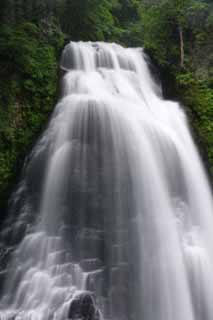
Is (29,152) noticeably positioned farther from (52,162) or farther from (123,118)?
(123,118)

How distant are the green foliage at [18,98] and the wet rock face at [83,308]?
3.43 meters

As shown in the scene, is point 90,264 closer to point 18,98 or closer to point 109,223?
point 109,223

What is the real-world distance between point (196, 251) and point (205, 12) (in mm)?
11919

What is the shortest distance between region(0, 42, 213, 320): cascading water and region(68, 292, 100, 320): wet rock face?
17 millimetres

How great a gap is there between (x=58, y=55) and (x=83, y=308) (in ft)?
33.4

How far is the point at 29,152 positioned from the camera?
8883 millimetres

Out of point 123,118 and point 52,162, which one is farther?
point 123,118

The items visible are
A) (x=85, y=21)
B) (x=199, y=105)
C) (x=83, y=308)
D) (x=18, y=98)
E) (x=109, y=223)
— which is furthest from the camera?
(x=85, y=21)

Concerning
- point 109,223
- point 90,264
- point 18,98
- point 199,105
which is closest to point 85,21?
point 199,105

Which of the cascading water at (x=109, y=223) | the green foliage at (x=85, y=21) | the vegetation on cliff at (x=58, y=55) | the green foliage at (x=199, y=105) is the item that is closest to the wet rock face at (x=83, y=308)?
the cascading water at (x=109, y=223)

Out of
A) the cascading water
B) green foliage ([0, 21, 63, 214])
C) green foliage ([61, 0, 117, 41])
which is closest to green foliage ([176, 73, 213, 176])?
the cascading water

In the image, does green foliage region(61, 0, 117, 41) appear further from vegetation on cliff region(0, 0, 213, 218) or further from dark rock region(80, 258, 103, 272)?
dark rock region(80, 258, 103, 272)

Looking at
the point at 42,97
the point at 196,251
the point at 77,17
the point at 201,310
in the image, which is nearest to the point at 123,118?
the point at 42,97

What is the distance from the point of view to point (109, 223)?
23.9 feet
